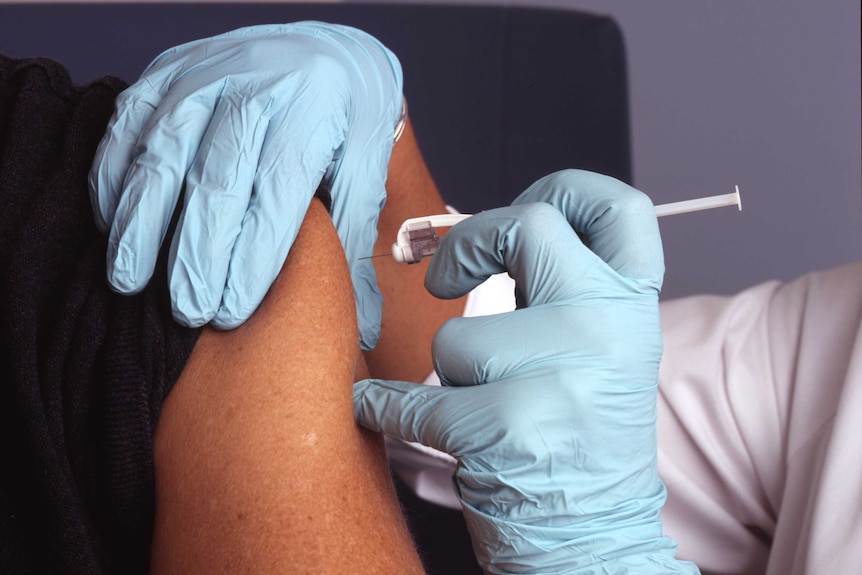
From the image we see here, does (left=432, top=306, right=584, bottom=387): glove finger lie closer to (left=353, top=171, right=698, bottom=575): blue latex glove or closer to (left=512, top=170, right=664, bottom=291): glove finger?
(left=353, top=171, right=698, bottom=575): blue latex glove

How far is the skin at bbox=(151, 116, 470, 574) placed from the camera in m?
0.82

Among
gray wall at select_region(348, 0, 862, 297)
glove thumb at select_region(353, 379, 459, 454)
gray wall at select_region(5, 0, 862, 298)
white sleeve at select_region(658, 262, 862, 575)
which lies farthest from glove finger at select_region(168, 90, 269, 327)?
gray wall at select_region(348, 0, 862, 297)

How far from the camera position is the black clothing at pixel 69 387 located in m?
A: 0.84

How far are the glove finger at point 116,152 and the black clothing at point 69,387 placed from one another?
3 centimetres

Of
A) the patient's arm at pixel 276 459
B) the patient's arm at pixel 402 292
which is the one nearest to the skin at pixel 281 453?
the patient's arm at pixel 276 459

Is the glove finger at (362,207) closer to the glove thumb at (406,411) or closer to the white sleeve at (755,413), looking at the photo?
the glove thumb at (406,411)

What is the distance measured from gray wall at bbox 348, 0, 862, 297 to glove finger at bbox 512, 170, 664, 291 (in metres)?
1.12

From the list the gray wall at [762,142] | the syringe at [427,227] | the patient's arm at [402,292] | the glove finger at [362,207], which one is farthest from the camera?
the gray wall at [762,142]

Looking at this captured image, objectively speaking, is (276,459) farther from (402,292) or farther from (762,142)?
(762,142)

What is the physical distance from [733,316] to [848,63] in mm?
1044

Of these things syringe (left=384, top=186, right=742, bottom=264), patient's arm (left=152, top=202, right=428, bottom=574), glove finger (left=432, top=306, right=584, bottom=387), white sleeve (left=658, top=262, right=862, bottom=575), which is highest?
syringe (left=384, top=186, right=742, bottom=264)

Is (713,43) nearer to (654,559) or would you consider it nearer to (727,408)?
(727,408)

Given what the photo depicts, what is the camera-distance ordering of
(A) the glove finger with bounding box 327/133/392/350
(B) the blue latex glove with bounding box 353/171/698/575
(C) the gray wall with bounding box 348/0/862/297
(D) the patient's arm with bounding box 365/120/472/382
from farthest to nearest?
1. (C) the gray wall with bounding box 348/0/862/297
2. (D) the patient's arm with bounding box 365/120/472/382
3. (A) the glove finger with bounding box 327/133/392/350
4. (B) the blue latex glove with bounding box 353/171/698/575

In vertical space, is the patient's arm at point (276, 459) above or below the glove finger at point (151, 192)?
below
